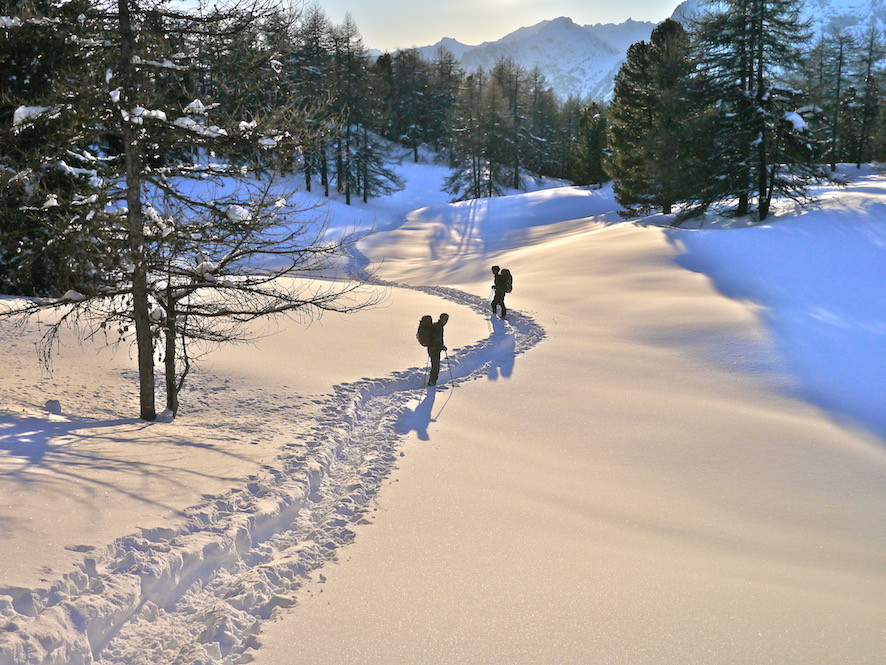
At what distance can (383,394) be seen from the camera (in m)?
10.4

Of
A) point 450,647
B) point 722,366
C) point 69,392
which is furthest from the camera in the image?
point 722,366

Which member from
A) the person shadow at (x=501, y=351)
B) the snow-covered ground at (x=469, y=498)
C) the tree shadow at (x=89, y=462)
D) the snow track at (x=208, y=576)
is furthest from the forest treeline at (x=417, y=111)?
the person shadow at (x=501, y=351)

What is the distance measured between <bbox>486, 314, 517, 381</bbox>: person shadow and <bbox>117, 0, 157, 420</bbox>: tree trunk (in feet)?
19.7

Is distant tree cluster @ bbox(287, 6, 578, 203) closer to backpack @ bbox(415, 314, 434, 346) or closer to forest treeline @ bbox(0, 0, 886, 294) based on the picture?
forest treeline @ bbox(0, 0, 886, 294)

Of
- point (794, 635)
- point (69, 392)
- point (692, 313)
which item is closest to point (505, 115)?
point (692, 313)

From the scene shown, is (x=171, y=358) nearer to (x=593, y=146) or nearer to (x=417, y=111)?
(x=593, y=146)

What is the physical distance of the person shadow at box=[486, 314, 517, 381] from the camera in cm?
1180

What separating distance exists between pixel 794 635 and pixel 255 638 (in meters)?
3.83

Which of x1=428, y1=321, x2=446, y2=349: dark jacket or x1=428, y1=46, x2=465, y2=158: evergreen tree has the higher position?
x1=428, y1=46, x2=465, y2=158: evergreen tree

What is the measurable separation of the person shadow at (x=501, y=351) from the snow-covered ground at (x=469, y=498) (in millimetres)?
192

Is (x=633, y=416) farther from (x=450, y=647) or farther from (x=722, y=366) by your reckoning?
(x=450, y=647)

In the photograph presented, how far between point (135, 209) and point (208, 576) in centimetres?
430

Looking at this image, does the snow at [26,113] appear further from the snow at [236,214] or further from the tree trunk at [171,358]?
the tree trunk at [171,358]

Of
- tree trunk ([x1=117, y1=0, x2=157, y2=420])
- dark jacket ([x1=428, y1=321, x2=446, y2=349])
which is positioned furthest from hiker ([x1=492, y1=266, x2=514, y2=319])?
tree trunk ([x1=117, y1=0, x2=157, y2=420])
